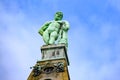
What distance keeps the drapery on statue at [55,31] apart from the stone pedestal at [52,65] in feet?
3.50

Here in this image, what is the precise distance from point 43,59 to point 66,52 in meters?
2.18

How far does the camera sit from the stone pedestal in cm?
3228

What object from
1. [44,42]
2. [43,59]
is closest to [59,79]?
[43,59]

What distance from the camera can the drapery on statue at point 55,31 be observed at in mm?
36678

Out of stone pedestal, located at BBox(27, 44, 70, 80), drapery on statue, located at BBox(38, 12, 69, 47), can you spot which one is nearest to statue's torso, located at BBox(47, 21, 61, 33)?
drapery on statue, located at BBox(38, 12, 69, 47)

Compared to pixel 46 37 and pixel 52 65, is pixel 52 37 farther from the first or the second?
pixel 52 65

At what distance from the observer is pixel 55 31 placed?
37.4 metres

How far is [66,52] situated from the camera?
3538cm

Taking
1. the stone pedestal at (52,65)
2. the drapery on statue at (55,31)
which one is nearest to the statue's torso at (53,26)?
the drapery on statue at (55,31)

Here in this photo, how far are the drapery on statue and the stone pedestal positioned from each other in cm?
107

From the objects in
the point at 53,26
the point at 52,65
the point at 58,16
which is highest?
the point at 58,16

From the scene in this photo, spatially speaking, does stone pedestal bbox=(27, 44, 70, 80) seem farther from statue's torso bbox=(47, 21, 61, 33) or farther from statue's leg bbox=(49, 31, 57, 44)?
statue's torso bbox=(47, 21, 61, 33)

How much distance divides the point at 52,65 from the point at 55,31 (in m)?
4.91

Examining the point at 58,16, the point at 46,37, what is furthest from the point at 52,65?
the point at 58,16
